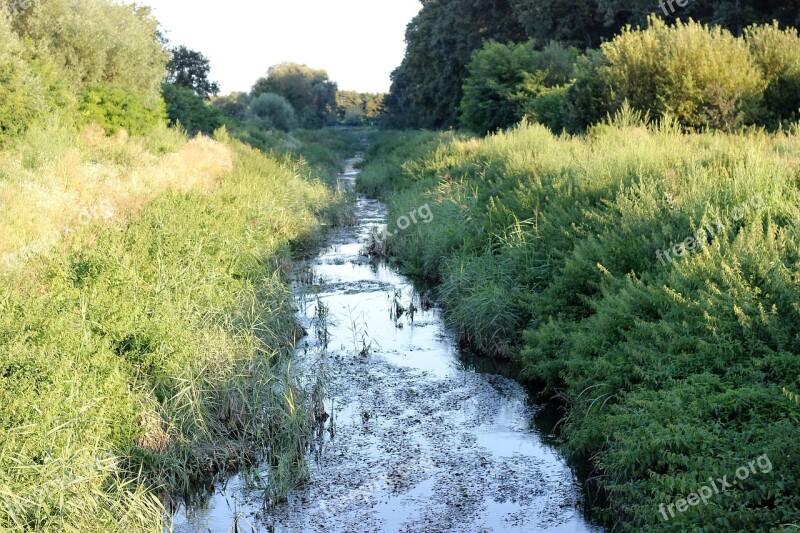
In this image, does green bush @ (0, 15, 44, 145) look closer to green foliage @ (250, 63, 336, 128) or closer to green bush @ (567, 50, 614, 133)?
green bush @ (567, 50, 614, 133)

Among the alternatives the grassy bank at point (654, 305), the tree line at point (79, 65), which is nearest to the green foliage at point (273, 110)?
the tree line at point (79, 65)

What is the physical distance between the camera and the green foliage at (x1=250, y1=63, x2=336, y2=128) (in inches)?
3765

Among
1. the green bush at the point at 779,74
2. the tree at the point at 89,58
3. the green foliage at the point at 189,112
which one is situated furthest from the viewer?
the green foliage at the point at 189,112

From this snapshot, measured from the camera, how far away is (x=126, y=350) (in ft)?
25.7

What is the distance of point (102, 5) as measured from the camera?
25219 millimetres

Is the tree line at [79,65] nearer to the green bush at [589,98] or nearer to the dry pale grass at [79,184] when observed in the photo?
the dry pale grass at [79,184]

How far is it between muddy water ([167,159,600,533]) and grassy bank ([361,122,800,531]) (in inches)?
17.9

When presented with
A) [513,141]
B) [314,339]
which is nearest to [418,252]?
[513,141]

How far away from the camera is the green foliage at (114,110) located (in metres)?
21.6

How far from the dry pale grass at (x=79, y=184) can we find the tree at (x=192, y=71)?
36.1m

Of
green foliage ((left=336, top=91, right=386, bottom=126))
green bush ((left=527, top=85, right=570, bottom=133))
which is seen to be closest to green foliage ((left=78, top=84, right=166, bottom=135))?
green bush ((left=527, top=85, right=570, bottom=133))

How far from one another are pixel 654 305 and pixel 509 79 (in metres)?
24.9

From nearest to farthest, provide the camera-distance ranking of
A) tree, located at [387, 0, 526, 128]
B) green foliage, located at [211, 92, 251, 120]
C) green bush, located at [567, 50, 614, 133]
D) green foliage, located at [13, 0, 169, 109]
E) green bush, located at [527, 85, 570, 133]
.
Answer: green bush, located at [567, 50, 614, 133] → green foliage, located at [13, 0, 169, 109] → green bush, located at [527, 85, 570, 133] → tree, located at [387, 0, 526, 128] → green foliage, located at [211, 92, 251, 120]

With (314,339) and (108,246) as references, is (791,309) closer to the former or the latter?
(314,339)
